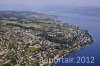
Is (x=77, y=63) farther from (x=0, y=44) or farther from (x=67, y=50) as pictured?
(x=0, y=44)

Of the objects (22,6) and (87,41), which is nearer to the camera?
(87,41)

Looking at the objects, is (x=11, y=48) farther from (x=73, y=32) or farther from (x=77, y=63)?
(x=73, y=32)

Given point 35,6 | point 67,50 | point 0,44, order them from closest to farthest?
point 0,44 → point 67,50 → point 35,6

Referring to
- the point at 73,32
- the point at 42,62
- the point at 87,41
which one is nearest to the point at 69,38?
the point at 87,41

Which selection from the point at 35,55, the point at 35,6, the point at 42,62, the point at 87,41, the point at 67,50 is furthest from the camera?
the point at 35,6

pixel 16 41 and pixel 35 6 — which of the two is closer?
pixel 16 41

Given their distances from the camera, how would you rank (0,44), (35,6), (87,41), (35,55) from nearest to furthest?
1. (35,55)
2. (0,44)
3. (87,41)
4. (35,6)

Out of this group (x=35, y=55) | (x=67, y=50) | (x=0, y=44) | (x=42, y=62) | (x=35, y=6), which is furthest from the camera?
(x=35, y=6)

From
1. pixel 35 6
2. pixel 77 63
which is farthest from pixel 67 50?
pixel 35 6
